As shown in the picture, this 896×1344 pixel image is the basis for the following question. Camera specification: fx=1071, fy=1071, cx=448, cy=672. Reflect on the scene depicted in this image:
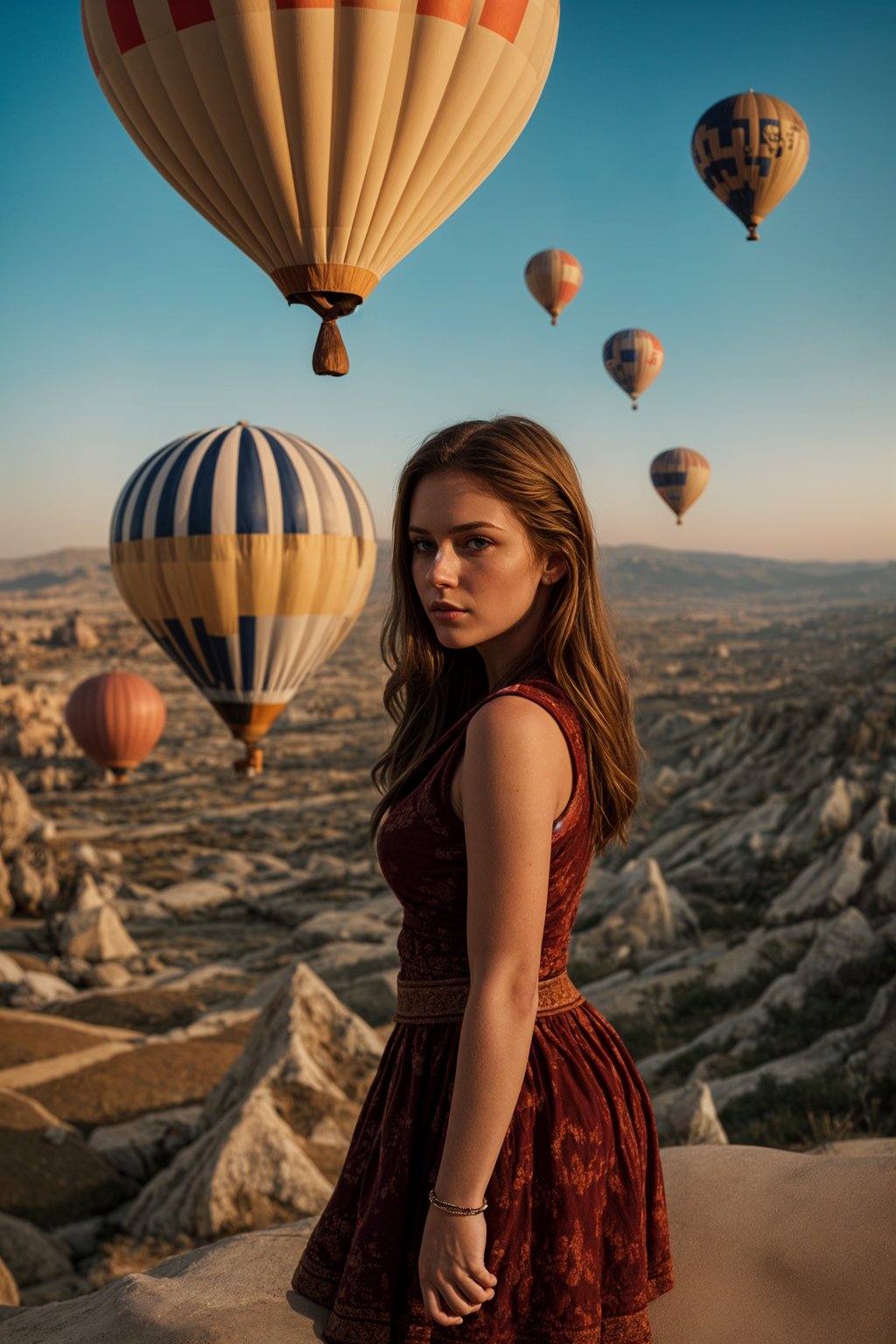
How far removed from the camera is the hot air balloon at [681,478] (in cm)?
4341

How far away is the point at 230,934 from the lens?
21156mm

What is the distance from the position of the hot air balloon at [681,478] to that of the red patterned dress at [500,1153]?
42.2 metres

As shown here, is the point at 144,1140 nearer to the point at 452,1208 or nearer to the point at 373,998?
the point at 373,998

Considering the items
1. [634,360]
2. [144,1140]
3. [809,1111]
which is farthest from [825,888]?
[634,360]

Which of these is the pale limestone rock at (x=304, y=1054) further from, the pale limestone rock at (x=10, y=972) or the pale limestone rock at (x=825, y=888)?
the pale limestone rock at (x=10, y=972)

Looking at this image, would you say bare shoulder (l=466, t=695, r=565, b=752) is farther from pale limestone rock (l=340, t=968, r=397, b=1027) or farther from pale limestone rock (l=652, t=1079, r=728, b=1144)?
pale limestone rock (l=340, t=968, r=397, b=1027)

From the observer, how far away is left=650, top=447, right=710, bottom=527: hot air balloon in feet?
142

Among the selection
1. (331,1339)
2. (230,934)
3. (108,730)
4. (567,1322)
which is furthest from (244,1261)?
(108,730)

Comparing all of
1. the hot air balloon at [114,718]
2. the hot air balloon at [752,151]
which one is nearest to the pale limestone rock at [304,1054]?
the hot air balloon at [114,718]

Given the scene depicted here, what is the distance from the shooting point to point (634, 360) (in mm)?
38188

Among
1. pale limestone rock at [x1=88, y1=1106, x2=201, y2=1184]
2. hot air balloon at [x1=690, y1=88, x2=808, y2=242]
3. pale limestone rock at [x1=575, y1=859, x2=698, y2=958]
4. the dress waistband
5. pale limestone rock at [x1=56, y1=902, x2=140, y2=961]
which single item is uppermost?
hot air balloon at [x1=690, y1=88, x2=808, y2=242]

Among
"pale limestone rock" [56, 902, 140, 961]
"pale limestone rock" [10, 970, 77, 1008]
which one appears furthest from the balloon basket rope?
"pale limestone rock" [56, 902, 140, 961]

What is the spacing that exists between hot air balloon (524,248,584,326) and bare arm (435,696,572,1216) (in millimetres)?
37953

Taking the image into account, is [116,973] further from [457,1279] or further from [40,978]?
[457,1279]
